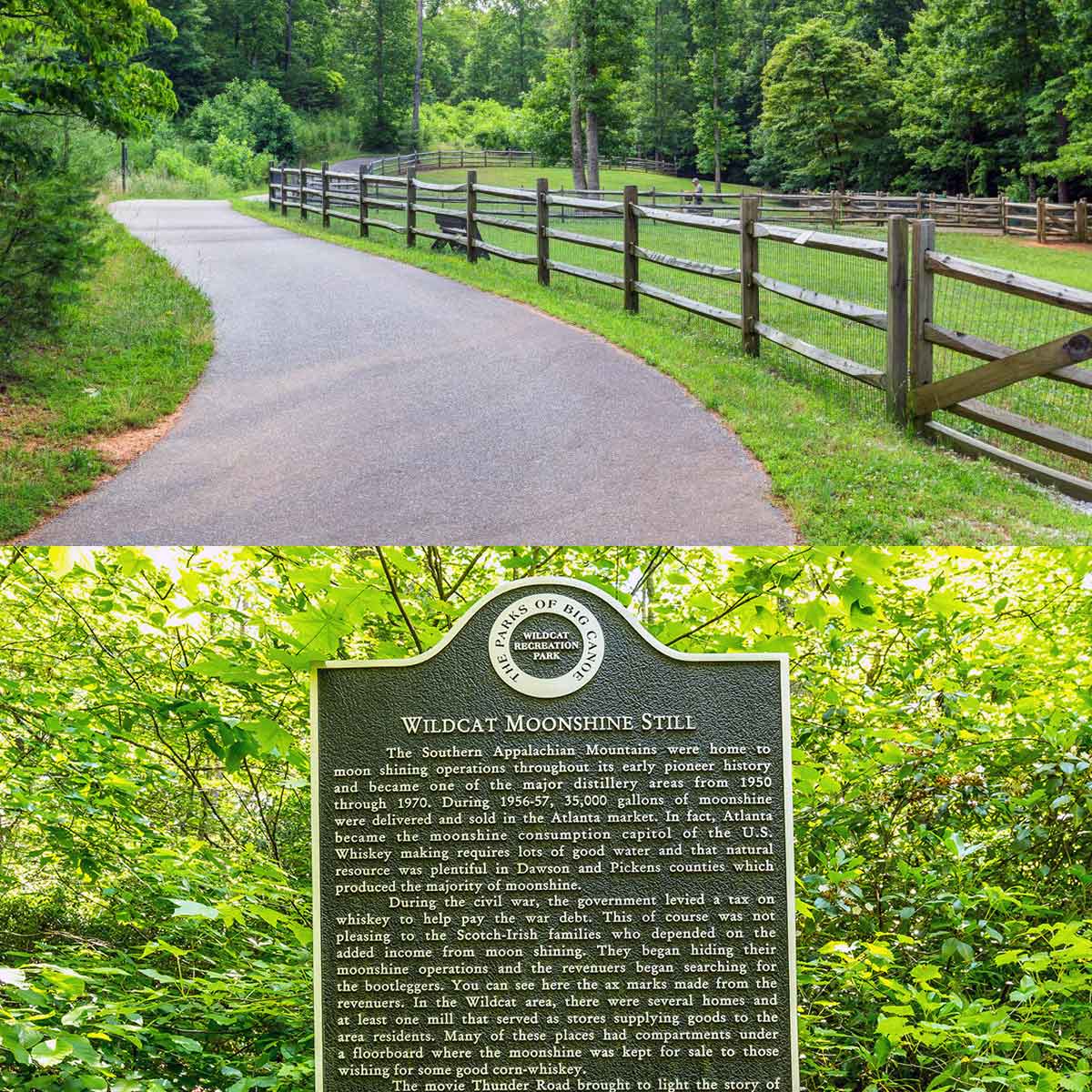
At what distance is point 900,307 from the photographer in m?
8.17

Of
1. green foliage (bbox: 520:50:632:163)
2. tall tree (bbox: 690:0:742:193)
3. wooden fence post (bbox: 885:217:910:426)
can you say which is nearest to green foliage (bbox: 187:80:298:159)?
green foliage (bbox: 520:50:632:163)

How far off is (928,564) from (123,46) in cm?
675

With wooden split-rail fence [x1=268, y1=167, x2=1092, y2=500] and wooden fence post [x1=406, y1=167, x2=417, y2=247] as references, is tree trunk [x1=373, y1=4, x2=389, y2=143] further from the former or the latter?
wooden fence post [x1=406, y1=167, x2=417, y2=247]

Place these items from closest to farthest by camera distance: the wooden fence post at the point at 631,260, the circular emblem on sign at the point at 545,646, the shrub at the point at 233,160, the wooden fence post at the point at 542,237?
the circular emblem on sign at the point at 545,646 < the shrub at the point at 233,160 < the wooden fence post at the point at 631,260 < the wooden fence post at the point at 542,237

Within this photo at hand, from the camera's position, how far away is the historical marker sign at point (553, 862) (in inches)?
159

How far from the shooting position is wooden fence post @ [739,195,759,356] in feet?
33.2

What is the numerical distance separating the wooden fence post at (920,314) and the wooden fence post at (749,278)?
2.15m

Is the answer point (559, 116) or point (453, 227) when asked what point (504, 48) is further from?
point (453, 227)

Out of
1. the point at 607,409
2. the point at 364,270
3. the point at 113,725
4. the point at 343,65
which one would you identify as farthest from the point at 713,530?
the point at 364,270

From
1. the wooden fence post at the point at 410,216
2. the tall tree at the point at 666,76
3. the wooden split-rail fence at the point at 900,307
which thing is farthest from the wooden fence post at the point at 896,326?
the wooden fence post at the point at 410,216

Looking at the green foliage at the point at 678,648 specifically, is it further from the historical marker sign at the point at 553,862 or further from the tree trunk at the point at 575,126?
the tree trunk at the point at 575,126

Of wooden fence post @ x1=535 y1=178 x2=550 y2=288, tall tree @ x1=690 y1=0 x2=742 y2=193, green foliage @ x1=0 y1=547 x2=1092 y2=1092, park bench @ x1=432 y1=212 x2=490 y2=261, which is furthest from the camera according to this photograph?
park bench @ x1=432 y1=212 x2=490 y2=261

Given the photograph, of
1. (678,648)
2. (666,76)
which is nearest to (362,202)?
(666,76)

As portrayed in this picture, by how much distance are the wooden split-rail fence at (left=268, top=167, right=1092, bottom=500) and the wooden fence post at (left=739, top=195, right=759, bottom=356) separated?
0.01 meters
